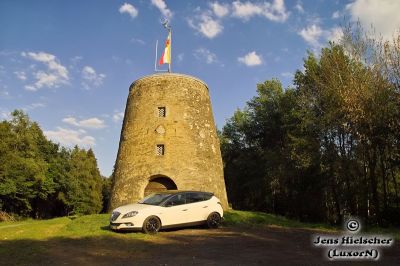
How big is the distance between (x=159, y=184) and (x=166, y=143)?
95.4 inches

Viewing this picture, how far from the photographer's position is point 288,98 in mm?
34500

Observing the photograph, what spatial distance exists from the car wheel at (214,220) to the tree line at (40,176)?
27.5 meters

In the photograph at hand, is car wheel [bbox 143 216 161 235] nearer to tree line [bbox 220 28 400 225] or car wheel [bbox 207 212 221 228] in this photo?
car wheel [bbox 207 212 221 228]

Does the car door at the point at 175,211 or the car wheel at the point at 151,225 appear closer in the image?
the car wheel at the point at 151,225

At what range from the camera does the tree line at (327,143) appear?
23.1 m

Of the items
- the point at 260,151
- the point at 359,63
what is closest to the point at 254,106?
the point at 260,151

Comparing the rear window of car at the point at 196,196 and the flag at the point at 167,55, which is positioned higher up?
the flag at the point at 167,55

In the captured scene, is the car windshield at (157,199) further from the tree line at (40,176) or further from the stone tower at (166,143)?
the tree line at (40,176)

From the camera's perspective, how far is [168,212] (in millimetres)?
14812

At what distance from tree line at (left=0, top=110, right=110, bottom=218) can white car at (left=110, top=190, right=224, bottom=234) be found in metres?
26.9

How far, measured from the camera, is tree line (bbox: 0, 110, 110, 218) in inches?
1490

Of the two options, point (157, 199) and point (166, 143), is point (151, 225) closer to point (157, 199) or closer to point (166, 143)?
point (157, 199)

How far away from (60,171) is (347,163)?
1337 inches

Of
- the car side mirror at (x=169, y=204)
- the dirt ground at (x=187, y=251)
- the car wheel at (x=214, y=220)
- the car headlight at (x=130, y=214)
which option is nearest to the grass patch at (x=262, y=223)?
the car wheel at (x=214, y=220)
